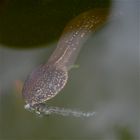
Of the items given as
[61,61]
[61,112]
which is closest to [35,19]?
[61,61]

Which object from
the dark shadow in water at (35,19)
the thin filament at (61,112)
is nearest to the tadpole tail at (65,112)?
the thin filament at (61,112)

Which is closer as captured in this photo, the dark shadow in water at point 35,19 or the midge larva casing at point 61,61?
the midge larva casing at point 61,61

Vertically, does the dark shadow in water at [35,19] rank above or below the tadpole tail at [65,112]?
above

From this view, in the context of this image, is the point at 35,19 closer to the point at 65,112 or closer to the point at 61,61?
the point at 61,61

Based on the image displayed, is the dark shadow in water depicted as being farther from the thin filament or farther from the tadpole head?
the thin filament

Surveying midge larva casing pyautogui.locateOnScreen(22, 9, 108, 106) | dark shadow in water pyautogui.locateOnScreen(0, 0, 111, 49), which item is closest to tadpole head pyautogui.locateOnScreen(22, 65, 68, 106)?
midge larva casing pyautogui.locateOnScreen(22, 9, 108, 106)

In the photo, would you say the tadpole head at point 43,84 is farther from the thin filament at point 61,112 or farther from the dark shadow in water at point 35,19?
the dark shadow in water at point 35,19
